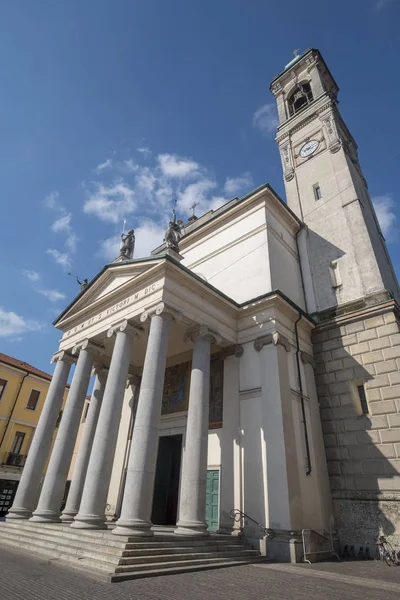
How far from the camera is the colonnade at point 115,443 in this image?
917cm

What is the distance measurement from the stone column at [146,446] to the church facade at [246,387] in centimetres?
4

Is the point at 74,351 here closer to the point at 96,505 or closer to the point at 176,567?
the point at 96,505

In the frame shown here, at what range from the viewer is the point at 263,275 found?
50.3ft

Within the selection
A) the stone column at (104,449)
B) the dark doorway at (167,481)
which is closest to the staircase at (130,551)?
the stone column at (104,449)

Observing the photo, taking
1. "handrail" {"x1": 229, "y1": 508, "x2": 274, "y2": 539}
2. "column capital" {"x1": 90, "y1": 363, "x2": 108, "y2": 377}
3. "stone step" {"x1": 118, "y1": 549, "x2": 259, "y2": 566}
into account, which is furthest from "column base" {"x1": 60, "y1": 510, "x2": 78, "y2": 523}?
"stone step" {"x1": 118, "y1": 549, "x2": 259, "y2": 566}

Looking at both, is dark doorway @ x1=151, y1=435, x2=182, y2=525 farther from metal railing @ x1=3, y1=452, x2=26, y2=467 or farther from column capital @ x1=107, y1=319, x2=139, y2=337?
metal railing @ x1=3, y1=452, x2=26, y2=467

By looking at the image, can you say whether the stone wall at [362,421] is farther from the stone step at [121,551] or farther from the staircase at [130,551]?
the stone step at [121,551]

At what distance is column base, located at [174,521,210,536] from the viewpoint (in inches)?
360

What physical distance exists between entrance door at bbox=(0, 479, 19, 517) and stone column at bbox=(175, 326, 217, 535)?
23.7 metres

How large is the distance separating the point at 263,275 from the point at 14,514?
1330 cm

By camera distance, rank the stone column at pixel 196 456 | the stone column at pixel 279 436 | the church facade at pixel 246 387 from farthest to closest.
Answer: the church facade at pixel 246 387 < the stone column at pixel 279 436 < the stone column at pixel 196 456

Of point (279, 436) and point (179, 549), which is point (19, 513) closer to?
point (179, 549)

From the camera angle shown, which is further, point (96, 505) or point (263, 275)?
point (263, 275)

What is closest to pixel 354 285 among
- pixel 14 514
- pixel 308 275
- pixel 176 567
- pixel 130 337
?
pixel 308 275
